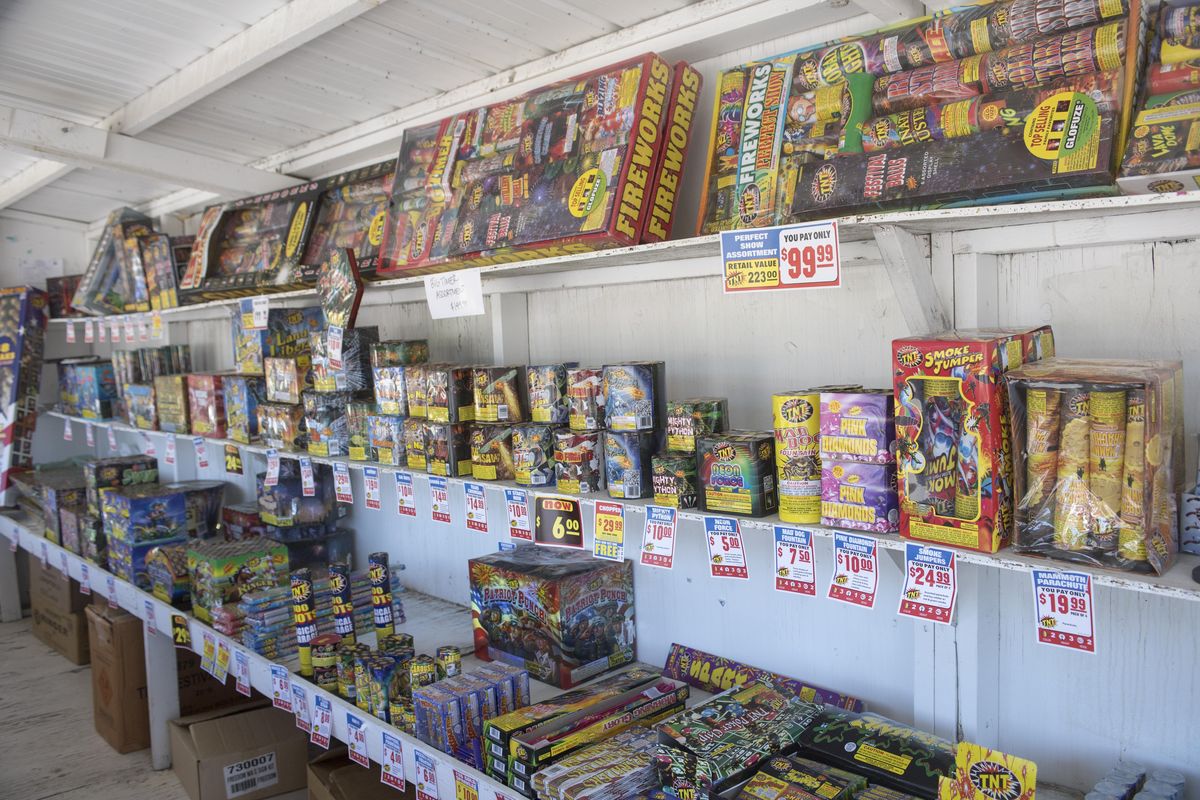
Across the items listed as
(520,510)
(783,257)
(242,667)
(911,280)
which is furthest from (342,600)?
(911,280)

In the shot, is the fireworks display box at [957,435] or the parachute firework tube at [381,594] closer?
the fireworks display box at [957,435]

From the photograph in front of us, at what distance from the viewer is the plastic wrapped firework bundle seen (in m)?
1.33

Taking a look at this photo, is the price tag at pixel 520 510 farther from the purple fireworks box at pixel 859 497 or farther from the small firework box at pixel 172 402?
the small firework box at pixel 172 402

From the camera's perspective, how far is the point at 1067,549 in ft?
4.61

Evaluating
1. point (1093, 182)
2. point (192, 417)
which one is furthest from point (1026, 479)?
point (192, 417)

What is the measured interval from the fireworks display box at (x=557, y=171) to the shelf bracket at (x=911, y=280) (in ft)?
2.14

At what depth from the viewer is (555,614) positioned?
2.51 meters

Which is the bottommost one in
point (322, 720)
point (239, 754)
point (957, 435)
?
point (239, 754)

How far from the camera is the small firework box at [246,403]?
11.6 ft

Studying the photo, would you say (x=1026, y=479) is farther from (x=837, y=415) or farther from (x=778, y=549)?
(x=778, y=549)

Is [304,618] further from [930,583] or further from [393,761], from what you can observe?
[930,583]

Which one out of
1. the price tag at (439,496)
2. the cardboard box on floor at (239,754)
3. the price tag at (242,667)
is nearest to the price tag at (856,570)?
the price tag at (439,496)

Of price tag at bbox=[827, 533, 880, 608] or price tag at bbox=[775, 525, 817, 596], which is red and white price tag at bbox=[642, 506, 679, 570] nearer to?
price tag at bbox=[775, 525, 817, 596]

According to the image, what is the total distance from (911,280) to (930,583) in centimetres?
57
